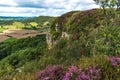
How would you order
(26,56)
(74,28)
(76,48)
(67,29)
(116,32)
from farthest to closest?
(26,56), (67,29), (74,28), (76,48), (116,32)

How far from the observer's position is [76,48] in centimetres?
3922

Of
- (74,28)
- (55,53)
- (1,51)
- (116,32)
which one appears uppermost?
(116,32)

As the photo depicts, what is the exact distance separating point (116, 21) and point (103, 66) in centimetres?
755

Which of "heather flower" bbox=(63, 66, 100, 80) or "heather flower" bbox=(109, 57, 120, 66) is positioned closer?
"heather flower" bbox=(63, 66, 100, 80)

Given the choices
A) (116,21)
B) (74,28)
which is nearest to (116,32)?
(116,21)

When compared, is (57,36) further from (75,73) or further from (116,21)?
(75,73)

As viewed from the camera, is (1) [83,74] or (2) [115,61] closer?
(1) [83,74]

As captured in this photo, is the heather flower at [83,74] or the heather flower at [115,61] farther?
the heather flower at [115,61]

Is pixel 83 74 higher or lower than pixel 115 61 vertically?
lower

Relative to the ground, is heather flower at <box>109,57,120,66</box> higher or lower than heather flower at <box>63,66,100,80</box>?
higher

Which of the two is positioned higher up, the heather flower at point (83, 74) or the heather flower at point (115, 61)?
the heather flower at point (115, 61)

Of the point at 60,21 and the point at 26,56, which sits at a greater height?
the point at 60,21

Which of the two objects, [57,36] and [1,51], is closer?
[57,36]

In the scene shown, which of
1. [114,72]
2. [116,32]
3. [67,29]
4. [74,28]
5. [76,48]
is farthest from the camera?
[67,29]
